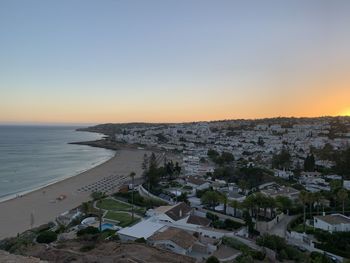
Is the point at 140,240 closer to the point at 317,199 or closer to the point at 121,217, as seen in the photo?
the point at 121,217

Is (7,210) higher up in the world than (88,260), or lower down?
lower down

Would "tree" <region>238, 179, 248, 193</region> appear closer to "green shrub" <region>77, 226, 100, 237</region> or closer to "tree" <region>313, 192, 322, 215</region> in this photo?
"tree" <region>313, 192, 322, 215</region>

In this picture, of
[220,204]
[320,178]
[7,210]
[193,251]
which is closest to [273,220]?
[220,204]

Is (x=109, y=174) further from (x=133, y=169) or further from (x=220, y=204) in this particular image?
(x=220, y=204)

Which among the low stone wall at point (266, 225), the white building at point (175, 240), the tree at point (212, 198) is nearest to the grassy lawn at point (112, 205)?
the tree at point (212, 198)

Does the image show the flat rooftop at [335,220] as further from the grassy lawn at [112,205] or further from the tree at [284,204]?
the grassy lawn at [112,205]

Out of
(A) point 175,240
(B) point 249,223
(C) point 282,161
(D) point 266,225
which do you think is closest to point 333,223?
(D) point 266,225
